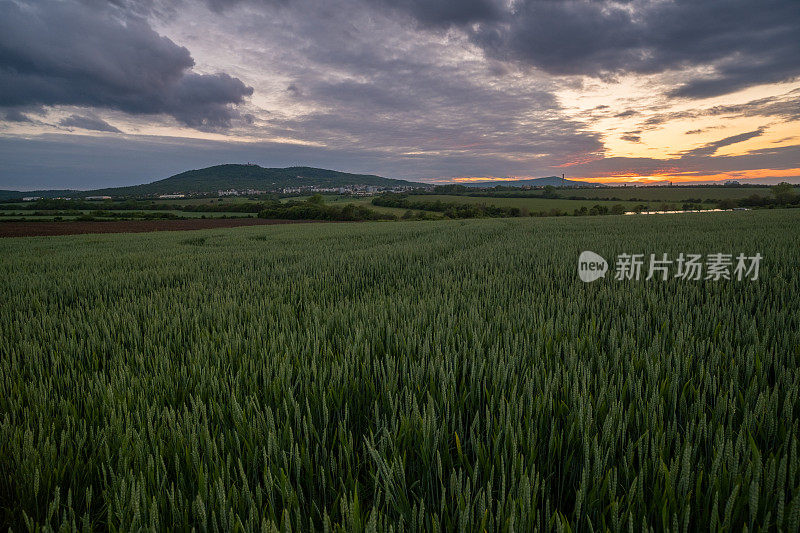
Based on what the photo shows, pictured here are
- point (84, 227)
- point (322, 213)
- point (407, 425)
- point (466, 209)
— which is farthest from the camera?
point (466, 209)

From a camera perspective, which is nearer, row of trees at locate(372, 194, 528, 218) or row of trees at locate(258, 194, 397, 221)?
row of trees at locate(258, 194, 397, 221)

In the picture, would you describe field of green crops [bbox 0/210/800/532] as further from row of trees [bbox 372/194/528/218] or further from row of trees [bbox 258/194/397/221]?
row of trees [bbox 372/194/528/218]

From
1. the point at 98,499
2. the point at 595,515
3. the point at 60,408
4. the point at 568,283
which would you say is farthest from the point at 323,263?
the point at 595,515

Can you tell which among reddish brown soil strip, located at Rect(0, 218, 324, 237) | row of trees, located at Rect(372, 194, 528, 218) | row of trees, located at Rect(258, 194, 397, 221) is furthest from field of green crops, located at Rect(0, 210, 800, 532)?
row of trees, located at Rect(372, 194, 528, 218)

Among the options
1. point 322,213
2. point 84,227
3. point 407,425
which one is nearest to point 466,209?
point 322,213

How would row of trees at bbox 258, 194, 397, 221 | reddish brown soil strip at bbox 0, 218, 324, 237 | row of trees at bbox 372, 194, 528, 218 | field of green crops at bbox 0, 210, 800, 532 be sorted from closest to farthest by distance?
field of green crops at bbox 0, 210, 800, 532 → reddish brown soil strip at bbox 0, 218, 324, 237 → row of trees at bbox 258, 194, 397, 221 → row of trees at bbox 372, 194, 528, 218

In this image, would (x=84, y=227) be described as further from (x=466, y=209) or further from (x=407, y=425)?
(x=466, y=209)

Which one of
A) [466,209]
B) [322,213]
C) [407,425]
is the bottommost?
[407,425]

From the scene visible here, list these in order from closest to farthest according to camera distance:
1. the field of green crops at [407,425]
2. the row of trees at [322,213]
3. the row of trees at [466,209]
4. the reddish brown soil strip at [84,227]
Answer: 1. the field of green crops at [407,425]
2. the reddish brown soil strip at [84,227]
3. the row of trees at [322,213]
4. the row of trees at [466,209]

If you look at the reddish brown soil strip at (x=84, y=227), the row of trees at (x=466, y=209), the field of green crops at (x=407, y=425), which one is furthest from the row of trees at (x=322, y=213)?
the field of green crops at (x=407, y=425)

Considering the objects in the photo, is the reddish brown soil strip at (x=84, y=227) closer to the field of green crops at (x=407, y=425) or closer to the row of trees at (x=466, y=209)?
the row of trees at (x=466, y=209)

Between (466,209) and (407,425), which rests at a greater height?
(466,209)

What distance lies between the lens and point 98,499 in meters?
1.21

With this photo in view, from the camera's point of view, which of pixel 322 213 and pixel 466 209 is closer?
pixel 322 213
